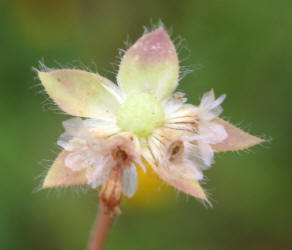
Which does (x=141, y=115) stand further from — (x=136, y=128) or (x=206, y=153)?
(x=206, y=153)

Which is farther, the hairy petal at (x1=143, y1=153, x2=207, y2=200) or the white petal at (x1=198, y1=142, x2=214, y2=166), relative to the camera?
the white petal at (x1=198, y1=142, x2=214, y2=166)

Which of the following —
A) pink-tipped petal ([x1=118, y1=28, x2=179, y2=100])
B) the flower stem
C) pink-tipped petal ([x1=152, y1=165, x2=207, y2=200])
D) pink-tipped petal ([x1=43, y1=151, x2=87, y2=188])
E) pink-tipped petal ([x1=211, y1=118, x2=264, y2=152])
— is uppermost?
pink-tipped petal ([x1=118, y1=28, x2=179, y2=100])

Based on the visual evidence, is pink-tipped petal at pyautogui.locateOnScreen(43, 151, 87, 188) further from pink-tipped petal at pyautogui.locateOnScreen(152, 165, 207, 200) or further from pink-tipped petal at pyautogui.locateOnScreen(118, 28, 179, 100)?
pink-tipped petal at pyautogui.locateOnScreen(118, 28, 179, 100)

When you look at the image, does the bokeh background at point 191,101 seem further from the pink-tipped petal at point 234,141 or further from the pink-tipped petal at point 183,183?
the pink-tipped petal at point 183,183

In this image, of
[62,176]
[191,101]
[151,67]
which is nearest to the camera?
[62,176]

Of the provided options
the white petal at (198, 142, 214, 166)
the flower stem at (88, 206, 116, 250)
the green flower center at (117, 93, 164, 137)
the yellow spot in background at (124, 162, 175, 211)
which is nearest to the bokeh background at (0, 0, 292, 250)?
the yellow spot in background at (124, 162, 175, 211)

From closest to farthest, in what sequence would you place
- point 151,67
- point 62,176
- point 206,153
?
1. point 62,176
2. point 206,153
3. point 151,67

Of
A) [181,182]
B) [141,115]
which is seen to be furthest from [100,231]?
[141,115]
